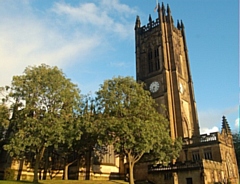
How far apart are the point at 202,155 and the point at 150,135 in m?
19.3

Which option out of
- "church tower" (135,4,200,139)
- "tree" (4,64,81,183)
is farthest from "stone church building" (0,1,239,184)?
"tree" (4,64,81,183)

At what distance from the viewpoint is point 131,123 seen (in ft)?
105

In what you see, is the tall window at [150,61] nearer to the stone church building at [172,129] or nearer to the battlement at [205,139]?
the stone church building at [172,129]

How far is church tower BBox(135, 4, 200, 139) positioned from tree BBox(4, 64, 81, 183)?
26086 mm

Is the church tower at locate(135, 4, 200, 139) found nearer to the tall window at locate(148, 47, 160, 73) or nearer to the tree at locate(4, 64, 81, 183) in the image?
the tall window at locate(148, 47, 160, 73)

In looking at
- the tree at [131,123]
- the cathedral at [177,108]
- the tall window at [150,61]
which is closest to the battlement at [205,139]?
the cathedral at [177,108]

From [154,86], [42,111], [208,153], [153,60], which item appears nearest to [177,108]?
[154,86]

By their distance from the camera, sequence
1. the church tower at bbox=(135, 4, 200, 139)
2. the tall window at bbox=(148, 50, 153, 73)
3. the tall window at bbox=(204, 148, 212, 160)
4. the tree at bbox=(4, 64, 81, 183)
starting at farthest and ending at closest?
1. the tall window at bbox=(148, 50, 153, 73)
2. the church tower at bbox=(135, 4, 200, 139)
3. the tall window at bbox=(204, 148, 212, 160)
4. the tree at bbox=(4, 64, 81, 183)

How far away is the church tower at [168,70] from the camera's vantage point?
56.4 metres

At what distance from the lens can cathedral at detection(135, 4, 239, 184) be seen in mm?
38719

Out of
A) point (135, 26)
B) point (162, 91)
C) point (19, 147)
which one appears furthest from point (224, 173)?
point (135, 26)

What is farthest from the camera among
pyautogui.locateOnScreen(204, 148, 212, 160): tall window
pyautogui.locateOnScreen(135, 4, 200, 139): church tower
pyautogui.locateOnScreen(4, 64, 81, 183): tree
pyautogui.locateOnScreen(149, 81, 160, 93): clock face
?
pyautogui.locateOnScreen(149, 81, 160, 93): clock face

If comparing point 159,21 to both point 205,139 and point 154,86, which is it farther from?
point 205,139

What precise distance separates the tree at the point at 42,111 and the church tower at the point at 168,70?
2609cm
